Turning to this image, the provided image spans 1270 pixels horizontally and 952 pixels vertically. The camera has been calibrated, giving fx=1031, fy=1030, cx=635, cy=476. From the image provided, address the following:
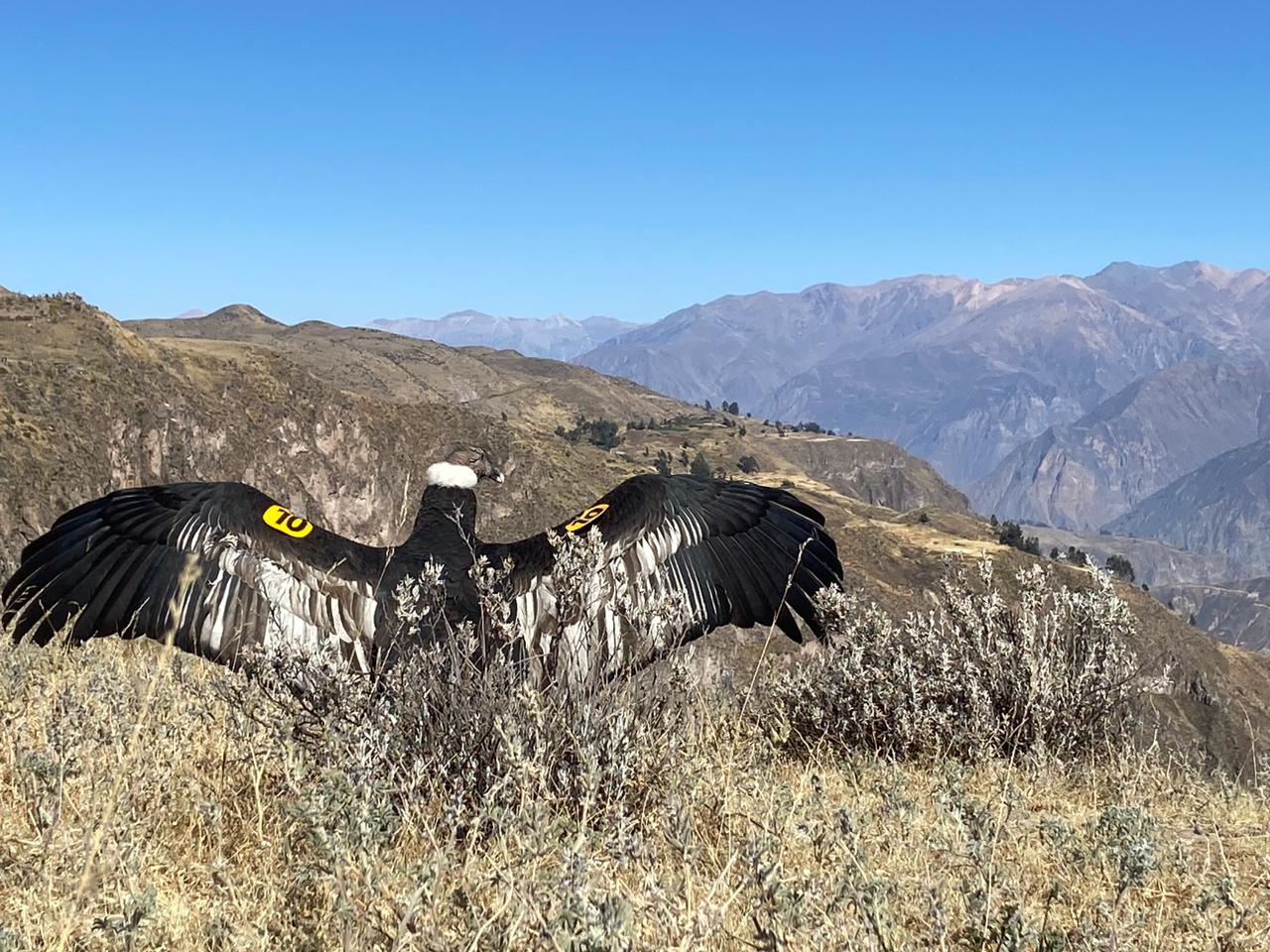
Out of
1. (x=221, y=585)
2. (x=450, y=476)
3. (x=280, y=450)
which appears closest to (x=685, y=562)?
(x=450, y=476)

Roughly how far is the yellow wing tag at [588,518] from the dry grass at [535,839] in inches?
35.3

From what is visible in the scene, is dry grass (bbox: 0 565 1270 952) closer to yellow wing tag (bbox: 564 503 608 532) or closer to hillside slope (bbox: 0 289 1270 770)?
yellow wing tag (bbox: 564 503 608 532)

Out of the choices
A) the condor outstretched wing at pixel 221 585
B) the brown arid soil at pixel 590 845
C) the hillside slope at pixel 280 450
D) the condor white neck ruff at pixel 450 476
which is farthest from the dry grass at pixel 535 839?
the hillside slope at pixel 280 450

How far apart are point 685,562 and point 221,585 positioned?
232 centimetres

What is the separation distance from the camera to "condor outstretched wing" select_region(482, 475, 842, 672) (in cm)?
484

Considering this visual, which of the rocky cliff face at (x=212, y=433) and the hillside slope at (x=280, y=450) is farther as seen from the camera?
the hillside slope at (x=280, y=450)

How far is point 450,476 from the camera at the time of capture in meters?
5.95

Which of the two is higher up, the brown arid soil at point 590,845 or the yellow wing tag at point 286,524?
the yellow wing tag at point 286,524

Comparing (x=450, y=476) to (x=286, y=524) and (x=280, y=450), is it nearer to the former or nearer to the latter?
(x=286, y=524)

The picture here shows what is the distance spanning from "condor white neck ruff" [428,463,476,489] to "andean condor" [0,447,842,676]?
38cm

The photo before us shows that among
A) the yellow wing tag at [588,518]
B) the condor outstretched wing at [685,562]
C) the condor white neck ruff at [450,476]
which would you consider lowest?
the condor outstretched wing at [685,562]

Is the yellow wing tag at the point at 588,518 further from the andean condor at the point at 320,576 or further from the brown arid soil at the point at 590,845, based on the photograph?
the brown arid soil at the point at 590,845

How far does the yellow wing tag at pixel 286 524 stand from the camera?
199 inches

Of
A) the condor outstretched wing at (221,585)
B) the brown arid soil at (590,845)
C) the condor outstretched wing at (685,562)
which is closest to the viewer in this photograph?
the brown arid soil at (590,845)
